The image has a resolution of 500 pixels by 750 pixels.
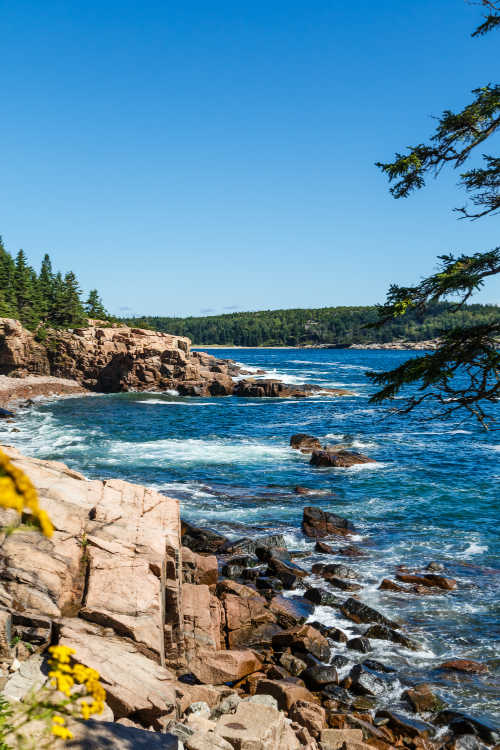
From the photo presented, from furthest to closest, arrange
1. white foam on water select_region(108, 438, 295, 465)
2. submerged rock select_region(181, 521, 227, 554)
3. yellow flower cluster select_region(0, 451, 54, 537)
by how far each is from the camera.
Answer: white foam on water select_region(108, 438, 295, 465) → submerged rock select_region(181, 521, 227, 554) → yellow flower cluster select_region(0, 451, 54, 537)

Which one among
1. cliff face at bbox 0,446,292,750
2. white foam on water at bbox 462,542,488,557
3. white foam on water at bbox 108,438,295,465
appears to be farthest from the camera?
white foam on water at bbox 108,438,295,465

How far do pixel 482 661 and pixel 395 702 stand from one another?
10.2 ft

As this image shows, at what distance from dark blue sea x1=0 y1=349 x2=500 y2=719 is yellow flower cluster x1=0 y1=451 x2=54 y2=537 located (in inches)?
487

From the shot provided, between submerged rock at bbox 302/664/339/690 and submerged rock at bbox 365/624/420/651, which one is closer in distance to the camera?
submerged rock at bbox 302/664/339/690

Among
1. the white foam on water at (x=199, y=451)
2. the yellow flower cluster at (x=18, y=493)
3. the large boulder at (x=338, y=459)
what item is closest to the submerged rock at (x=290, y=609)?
the yellow flower cluster at (x=18, y=493)

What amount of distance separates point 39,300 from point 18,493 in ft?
291

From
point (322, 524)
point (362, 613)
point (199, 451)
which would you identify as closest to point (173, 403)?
point (199, 451)

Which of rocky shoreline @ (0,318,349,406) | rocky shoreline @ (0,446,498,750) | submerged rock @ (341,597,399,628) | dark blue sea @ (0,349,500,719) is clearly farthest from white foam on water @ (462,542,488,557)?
rocky shoreline @ (0,318,349,406)

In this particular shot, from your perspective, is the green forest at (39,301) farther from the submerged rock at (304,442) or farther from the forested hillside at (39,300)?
the submerged rock at (304,442)

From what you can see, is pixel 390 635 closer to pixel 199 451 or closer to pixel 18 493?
pixel 18 493

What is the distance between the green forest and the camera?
74750 mm

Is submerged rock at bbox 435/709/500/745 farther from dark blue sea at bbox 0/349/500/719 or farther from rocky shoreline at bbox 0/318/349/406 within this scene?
rocky shoreline at bbox 0/318/349/406

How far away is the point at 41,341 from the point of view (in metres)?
68.6

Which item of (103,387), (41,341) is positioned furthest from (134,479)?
(41,341)
